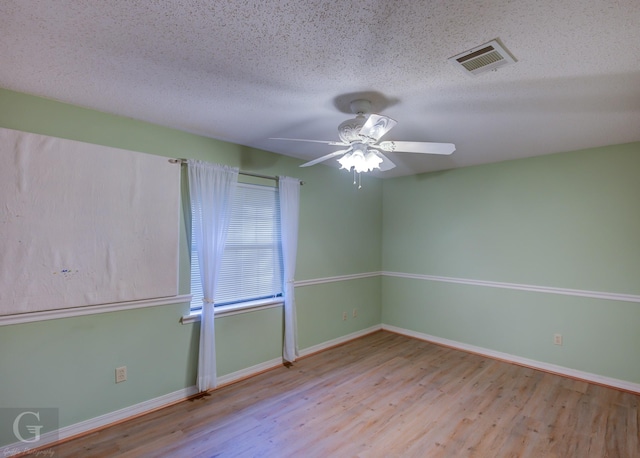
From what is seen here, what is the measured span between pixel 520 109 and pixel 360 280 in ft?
9.68

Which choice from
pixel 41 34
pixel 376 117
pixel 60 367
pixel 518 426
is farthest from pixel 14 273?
pixel 518 426

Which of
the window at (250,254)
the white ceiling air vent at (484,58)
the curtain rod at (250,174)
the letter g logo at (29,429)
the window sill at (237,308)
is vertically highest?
the white ceiling air vent at (484,58)

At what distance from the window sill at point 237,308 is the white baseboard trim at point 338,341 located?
2.53 ft

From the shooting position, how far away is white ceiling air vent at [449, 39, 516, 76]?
153 centimetres

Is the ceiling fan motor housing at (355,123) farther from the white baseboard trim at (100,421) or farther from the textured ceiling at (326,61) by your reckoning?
the white baseboard trim at (100,421)

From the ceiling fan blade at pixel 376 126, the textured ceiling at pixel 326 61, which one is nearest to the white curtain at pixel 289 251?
the textured ceiling at pixel 326 61

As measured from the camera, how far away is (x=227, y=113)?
7.81 feet

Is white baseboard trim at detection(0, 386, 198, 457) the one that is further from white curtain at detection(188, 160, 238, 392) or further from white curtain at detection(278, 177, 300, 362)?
white curtain at detection(278, 177, 300, 362)

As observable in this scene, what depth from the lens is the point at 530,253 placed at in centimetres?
358

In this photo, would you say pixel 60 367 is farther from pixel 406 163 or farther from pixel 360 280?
pixel 406 163

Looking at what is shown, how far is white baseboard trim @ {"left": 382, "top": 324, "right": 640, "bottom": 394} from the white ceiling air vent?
131 inches

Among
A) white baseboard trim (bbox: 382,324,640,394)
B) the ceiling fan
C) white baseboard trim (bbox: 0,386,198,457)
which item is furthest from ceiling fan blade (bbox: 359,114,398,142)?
white baseboard trim (bbox: 382,324,640,394)

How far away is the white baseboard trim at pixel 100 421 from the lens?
2.04 m

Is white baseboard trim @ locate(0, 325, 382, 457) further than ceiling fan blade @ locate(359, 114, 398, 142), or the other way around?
white baseboard trim @ locate(0, 325, 382, 457)
